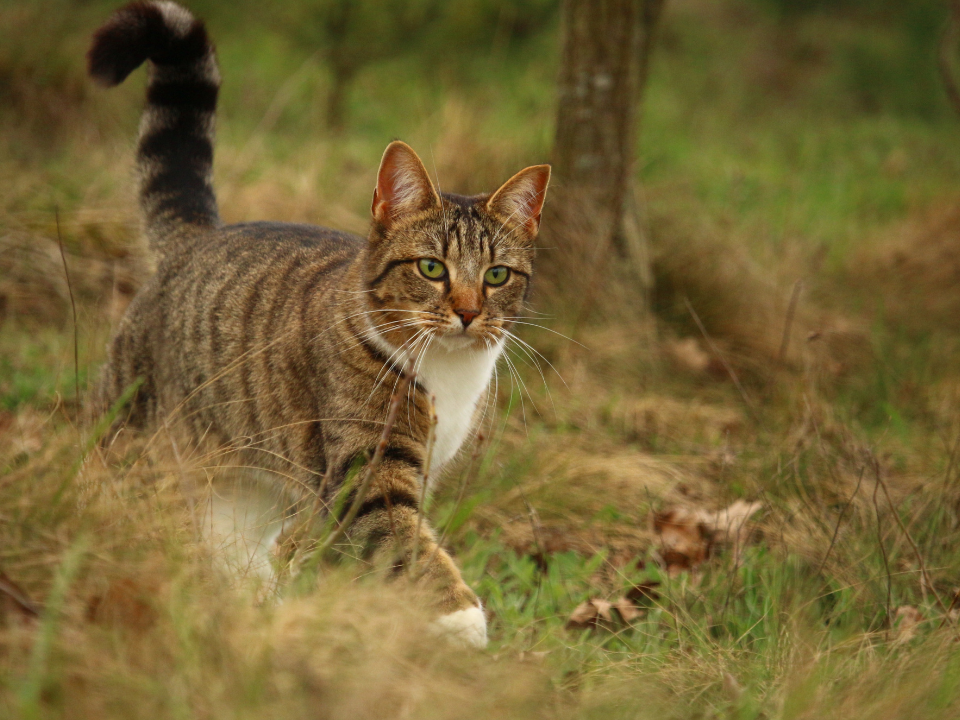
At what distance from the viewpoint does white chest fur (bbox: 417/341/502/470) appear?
2.59 m

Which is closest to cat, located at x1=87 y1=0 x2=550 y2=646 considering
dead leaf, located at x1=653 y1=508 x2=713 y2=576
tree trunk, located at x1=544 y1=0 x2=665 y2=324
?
dead leaf, located at x1=653 y1=508 x2=713 y2=576

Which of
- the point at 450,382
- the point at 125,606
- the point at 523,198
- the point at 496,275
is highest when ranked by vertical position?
the point at 523,198

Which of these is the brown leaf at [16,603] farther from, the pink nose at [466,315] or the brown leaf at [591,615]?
the brown leaf at [591,615]

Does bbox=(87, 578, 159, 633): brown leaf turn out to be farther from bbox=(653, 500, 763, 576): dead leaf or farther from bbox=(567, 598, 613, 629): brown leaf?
bbox=(653, 500, 763, 576): dead leaf

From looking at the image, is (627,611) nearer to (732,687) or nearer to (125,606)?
(732,687)

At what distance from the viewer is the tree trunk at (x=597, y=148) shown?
4406mm

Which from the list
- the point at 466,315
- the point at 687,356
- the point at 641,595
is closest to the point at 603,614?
the point at 641,595

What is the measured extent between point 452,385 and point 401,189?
2.03ft

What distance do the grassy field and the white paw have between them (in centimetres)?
5

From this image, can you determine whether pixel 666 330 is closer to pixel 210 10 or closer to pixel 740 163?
pixel 740 163

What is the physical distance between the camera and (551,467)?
3.45 m

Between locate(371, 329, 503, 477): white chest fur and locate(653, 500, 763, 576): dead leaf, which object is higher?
locate(371, 329, 503, 477): white chest fur

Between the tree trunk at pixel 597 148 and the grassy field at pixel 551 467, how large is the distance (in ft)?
1.00

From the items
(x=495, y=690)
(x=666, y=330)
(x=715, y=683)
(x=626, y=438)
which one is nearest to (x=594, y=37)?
(x=666, y=330)
